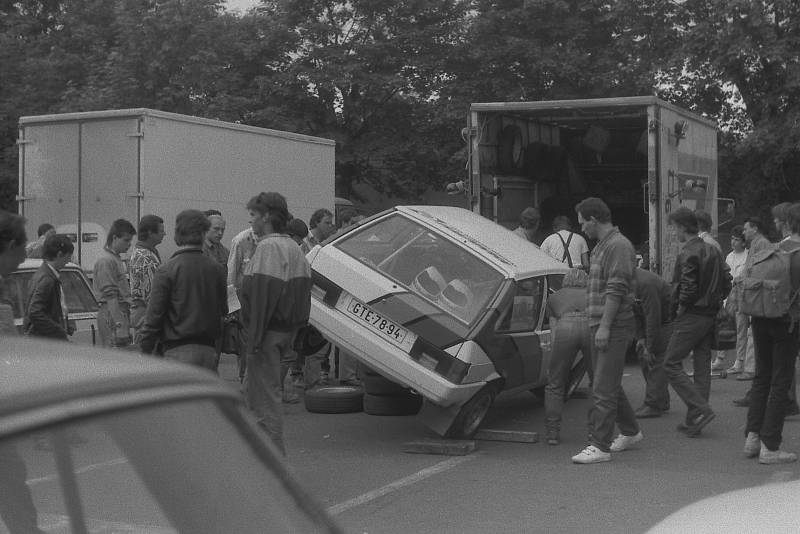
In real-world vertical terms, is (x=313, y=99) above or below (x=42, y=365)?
above

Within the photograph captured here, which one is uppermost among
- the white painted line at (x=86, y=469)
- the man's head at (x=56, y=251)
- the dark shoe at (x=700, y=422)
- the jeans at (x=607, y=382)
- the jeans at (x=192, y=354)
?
the man's head at (x=56, y=251)

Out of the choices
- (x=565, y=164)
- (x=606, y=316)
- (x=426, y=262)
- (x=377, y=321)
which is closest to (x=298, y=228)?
(x=426, y=262)

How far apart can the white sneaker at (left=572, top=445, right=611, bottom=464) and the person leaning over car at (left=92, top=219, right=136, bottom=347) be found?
13.3 ft

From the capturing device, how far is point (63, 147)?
14016mm

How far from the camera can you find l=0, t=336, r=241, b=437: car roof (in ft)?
6.20

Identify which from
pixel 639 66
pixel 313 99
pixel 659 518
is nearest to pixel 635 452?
pixel 659 518

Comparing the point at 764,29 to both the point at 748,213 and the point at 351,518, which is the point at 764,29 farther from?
the point at 351,518

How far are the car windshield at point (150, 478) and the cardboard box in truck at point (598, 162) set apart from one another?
36.7ft

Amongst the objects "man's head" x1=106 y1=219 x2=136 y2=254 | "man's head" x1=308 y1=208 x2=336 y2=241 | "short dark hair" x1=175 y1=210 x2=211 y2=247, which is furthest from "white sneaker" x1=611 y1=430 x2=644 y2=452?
"man's head" x1=106 y1=219 x2=136 y2=254

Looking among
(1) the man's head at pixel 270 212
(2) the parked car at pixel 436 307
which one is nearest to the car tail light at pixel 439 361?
(2) the parked car at pixel 436 307

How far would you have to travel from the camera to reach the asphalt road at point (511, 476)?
6504 millimetres

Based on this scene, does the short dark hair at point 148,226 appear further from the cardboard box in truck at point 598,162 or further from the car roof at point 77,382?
the car roof at point 77,382

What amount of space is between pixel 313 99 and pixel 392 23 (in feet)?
10.3

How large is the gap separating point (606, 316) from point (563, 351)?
0.81 meters
